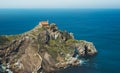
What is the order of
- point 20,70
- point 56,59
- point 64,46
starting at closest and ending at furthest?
point 20,70, point 56,59, point 64,46

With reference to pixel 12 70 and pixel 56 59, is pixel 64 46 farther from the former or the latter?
pixel 12 70

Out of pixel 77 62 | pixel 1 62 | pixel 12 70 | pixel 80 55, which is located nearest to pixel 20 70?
pixel 12 70

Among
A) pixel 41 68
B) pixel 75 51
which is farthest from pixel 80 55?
pixel 41 68

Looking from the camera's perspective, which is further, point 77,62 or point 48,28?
point 48,28

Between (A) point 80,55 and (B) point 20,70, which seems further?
(A) point 80,55

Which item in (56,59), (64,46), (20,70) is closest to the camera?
(20,70)

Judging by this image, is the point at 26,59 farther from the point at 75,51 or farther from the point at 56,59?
the point at 75,51

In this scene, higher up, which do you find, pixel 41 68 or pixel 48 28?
pixel 48 28
